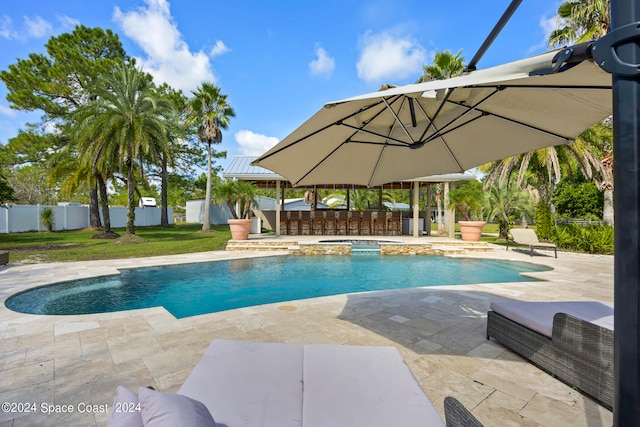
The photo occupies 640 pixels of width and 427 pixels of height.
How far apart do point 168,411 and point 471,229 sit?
43.4 ft

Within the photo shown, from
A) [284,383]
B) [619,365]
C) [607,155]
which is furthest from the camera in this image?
[607,155]

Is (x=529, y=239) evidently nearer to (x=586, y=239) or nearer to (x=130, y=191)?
(x=586, y=239)

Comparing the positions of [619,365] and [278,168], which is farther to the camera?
[278,168]

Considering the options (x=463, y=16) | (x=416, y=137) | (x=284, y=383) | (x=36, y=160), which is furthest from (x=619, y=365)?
(x=36, y=160)

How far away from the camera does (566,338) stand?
247 cm

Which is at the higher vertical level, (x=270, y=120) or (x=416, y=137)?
(x=270, y=120)

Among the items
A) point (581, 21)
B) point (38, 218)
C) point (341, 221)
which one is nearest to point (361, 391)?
point (341, 221)

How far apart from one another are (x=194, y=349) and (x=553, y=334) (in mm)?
3453

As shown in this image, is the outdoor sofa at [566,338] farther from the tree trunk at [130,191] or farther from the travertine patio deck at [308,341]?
the tree trunk at [130,191]

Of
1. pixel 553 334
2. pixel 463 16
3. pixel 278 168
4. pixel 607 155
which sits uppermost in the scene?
pixel 463 16

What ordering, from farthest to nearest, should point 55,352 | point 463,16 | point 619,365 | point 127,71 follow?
1. point 127,71
2. point 463,16
3. point 55,352
4. point 619,365

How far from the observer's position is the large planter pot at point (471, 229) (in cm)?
1223

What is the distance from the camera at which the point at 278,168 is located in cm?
376

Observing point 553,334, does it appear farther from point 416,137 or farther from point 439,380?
point 416,137
